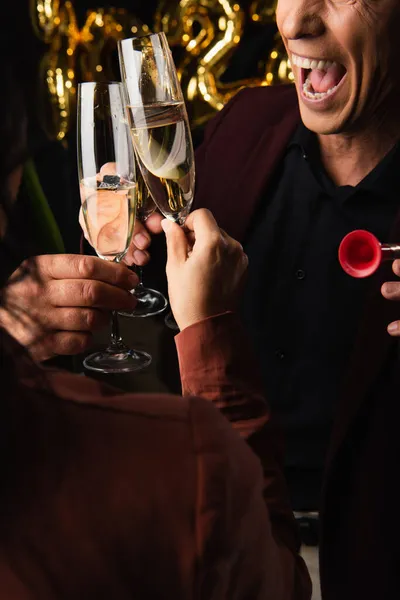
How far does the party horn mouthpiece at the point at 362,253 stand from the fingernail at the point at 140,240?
455mm

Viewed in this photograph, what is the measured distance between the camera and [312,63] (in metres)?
1.21

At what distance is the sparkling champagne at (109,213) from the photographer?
0.93 m

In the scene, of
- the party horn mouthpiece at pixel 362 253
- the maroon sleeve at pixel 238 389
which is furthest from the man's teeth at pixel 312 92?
the maroon sleeve at pixel 238 389

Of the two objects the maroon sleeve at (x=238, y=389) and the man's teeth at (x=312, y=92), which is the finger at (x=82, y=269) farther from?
the man's teeth at (x=312, y=92)

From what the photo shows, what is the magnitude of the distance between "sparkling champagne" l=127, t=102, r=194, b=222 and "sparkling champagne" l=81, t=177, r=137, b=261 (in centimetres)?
4

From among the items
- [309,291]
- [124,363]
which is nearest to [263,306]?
[309,291]

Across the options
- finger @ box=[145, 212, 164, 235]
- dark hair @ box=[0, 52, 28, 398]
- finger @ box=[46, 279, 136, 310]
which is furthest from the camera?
finger @ box=[145, 212, 164, 235]

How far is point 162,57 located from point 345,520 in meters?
0.65

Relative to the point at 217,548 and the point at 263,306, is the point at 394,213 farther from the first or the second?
the point at 217,548

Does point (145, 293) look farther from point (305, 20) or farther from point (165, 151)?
point (305, 20)

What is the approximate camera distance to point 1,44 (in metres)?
1.81

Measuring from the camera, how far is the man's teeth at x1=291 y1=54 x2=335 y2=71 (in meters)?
1.21

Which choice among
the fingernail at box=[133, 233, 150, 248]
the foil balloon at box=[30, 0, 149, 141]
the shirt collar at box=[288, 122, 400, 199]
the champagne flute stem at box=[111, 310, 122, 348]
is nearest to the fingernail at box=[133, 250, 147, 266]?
the fingernail at box=[133, 233, 150, 248]

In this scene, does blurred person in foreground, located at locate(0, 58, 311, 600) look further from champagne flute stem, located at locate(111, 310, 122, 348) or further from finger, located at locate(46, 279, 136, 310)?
champagne flute stem, located at locate(111, 310, 122, 348)
